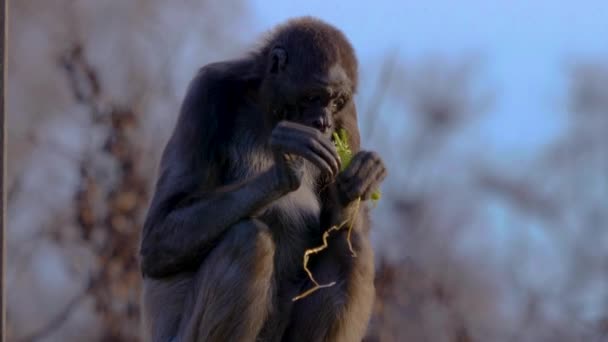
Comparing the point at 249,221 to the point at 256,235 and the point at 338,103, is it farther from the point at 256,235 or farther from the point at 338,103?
the point at 338,103

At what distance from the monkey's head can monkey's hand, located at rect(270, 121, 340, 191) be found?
0.39 meters

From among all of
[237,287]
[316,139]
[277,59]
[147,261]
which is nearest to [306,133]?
[316,139]

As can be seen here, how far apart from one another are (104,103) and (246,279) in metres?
10.3

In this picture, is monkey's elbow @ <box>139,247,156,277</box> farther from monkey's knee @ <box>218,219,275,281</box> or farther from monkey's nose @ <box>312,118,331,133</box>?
monkey's nose @ <box>312,118,331,133</box>

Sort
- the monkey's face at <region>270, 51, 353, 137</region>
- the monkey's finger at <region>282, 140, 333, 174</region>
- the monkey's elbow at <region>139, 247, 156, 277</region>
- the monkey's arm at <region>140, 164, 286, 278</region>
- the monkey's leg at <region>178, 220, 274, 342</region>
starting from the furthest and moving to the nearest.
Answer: the monkey's elbow at <region>139, 247, 156, 277</region> → the monkey's face at <region>270, 51, 353, 137</region> → the monkey's arm at <region>140, 164, 286, 278</region> → the monkey's leg at <region>178, 220, 274, 342</region> → the monkey's finger at <region>282, 140, 333, 174</region>

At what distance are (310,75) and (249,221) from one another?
1.09 metres

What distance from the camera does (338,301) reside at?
324 inches

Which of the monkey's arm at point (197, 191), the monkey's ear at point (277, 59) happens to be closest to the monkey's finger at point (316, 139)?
the monkey's arm at point (197, 191)

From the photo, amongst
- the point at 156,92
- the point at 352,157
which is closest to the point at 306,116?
the point at 352,157

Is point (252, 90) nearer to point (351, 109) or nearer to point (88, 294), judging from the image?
point (351, 109)

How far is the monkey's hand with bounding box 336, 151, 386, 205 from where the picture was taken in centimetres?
796

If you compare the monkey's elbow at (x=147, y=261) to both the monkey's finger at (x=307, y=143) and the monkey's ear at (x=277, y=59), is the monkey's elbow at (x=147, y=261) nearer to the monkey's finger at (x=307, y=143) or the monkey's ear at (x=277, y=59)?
the monkey's finger at (x=307, y=143)

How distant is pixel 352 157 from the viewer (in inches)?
322


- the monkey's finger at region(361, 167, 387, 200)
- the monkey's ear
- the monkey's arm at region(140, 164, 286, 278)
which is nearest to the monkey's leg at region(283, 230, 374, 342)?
the monkey's finger at region(361, 167, 387, 200)
